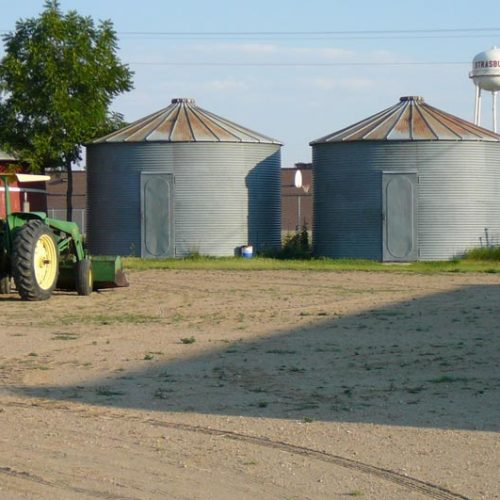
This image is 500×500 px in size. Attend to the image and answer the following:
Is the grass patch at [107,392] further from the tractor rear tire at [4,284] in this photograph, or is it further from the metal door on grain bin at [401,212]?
the metal door on grain bin at [401,212]

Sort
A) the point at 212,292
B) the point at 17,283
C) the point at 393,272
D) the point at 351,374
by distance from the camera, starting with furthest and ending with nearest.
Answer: the point at 393,272, the point at 212,292, the point at 17,283, the point at 351,374

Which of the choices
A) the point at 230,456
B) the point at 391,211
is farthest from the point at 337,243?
the point at 230,456

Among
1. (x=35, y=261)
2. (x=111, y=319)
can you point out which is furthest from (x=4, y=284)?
(x=111, y=319)

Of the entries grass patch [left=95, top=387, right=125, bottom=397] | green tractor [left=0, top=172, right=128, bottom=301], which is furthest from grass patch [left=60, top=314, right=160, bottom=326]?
grass patch [left=95, top=387, right=125, bottom=397]

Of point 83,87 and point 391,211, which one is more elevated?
point 83,87

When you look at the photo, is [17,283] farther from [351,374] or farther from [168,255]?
[168,255]

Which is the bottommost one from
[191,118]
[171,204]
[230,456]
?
[230,456]

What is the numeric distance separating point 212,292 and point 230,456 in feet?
47.6

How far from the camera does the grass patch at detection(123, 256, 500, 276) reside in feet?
101

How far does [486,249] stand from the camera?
1384 inches

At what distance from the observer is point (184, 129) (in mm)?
37062

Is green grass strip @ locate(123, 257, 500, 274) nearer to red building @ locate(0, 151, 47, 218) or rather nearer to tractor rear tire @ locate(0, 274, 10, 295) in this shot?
red building @ locate(0, 151, 47, 218)

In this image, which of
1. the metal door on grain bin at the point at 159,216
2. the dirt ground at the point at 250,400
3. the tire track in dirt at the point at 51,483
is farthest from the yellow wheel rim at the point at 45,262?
the metal door on grain bin at the point at 159,216

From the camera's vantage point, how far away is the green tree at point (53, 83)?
37906 millimetres
